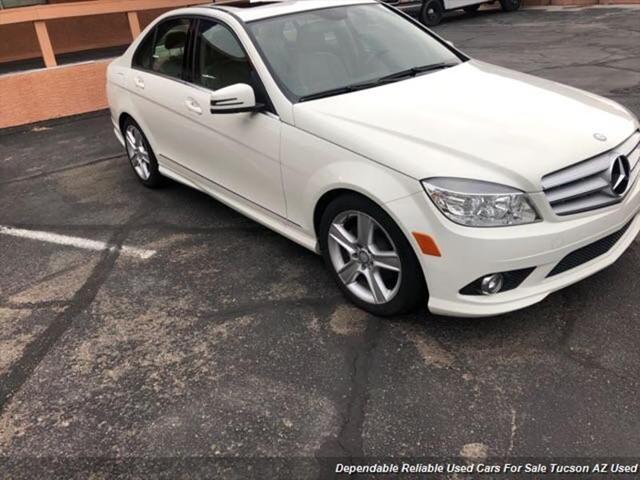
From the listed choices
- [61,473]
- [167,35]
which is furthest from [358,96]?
[61,473]

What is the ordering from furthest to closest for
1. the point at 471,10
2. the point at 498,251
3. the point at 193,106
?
the point at 471,10 < the point at 193,106 < the point at 498,251

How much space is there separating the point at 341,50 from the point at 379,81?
41 centimetres

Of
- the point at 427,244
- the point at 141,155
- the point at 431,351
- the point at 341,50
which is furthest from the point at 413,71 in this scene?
the point at 141,155

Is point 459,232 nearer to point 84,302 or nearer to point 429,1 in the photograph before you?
point 84,302

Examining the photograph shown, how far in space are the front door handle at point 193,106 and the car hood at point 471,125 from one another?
1.08m

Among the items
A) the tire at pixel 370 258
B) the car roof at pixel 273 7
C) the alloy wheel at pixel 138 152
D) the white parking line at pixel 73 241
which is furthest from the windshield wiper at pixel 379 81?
the alloy wheel at pixel 138 152

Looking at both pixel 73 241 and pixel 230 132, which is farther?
pixel 73 241

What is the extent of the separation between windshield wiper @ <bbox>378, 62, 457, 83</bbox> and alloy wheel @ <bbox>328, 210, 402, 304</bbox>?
3.43ft

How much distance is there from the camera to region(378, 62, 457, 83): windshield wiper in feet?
12.7

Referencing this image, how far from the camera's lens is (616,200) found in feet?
10.1

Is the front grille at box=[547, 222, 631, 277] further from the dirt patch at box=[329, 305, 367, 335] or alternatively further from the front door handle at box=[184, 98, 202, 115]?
the front door handle at box=[184, 98, 202, 115]

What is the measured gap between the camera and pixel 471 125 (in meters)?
3.17

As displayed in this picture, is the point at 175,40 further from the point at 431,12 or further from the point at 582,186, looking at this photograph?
the point at 431,12

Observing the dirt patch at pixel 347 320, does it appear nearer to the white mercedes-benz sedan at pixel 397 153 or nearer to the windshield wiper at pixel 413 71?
the white mercedes-benz sedan at pixel 397 153
